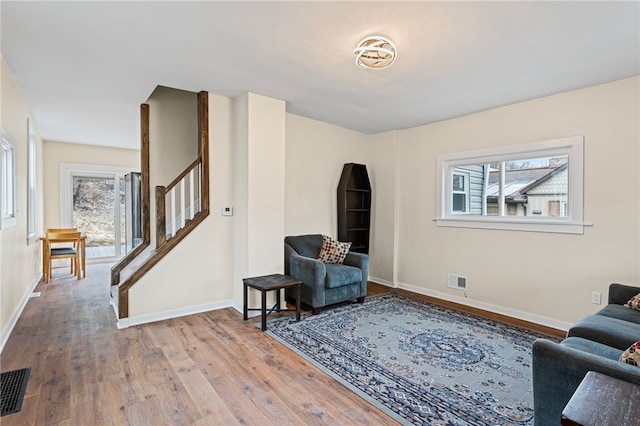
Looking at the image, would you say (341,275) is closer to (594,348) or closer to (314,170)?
(314,170)

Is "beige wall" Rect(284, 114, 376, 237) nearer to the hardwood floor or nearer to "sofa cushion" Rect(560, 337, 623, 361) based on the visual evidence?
the hardwood floor

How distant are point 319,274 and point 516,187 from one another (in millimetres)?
2612

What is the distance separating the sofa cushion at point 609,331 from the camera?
1991mm

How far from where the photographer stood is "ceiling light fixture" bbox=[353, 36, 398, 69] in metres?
2.36

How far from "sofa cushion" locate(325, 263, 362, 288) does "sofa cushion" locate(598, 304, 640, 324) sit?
2319mm

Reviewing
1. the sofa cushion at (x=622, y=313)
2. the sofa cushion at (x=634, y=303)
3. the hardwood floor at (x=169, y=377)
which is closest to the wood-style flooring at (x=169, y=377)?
the hardwood floor at (x=169, y=377)

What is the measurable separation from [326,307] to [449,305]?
1.62 metres

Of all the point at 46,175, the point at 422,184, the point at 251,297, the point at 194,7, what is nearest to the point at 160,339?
the point at 251,297

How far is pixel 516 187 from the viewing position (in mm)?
3936

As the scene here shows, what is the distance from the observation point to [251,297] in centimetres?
374

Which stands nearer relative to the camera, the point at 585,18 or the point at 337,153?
the point at 585,18

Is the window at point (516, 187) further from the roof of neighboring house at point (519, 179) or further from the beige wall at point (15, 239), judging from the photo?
the beige wall at point (15, 239)

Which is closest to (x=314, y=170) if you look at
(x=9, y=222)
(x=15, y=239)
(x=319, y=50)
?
(x=319, y=50)

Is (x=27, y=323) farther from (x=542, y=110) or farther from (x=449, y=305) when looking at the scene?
(x=542, y=110)
